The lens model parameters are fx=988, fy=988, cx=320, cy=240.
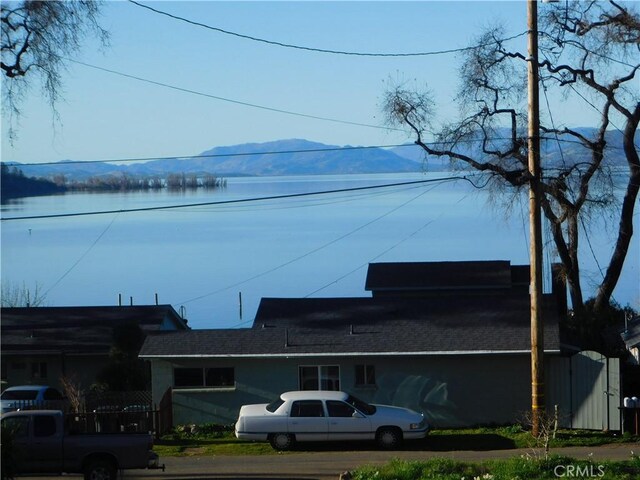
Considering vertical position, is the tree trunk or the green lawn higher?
the tree trunk

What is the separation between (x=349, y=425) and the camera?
22406mm

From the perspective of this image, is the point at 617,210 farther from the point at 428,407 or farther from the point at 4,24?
the point at 4,24

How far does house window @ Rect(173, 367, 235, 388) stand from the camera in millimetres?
26391

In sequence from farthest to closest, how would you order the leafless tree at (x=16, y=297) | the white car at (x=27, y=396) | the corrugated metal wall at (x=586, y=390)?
the leafless tree at (x=16, y=297)
the white car at (x=27, y=396)
the corrugated metal wall at (x=586, y=390)

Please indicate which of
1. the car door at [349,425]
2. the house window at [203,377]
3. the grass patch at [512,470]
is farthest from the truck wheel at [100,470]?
the house window at [203,377]

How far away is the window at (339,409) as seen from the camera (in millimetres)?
22500

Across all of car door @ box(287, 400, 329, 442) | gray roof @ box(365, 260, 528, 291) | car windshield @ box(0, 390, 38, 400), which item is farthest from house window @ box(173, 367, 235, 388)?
gray roof @ box(365, 260, 528, 291)

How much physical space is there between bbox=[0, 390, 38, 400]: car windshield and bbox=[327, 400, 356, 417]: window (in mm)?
11271

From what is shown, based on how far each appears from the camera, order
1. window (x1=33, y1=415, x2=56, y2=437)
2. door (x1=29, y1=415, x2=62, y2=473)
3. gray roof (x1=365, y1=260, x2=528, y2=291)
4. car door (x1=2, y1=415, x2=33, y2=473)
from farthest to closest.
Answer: gray roof (x1=365, y1=260, x2=528, y2=291), window (x1=33, y1=415, x2=56, y2=437), door (x1=29, y1=415, x2=62, y2=473), car door (x1=2, y1=415, x2=33, y2=473)

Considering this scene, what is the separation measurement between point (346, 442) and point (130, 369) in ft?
31.6

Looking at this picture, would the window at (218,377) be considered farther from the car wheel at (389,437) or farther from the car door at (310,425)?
the car wheel at (389,437)

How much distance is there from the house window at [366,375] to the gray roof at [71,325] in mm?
9660

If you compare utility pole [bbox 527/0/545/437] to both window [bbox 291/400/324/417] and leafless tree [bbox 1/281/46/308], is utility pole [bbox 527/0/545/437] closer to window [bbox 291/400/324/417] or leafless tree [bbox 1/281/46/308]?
window [bbox 291/400/324/417]

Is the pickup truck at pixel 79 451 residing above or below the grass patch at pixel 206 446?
above
